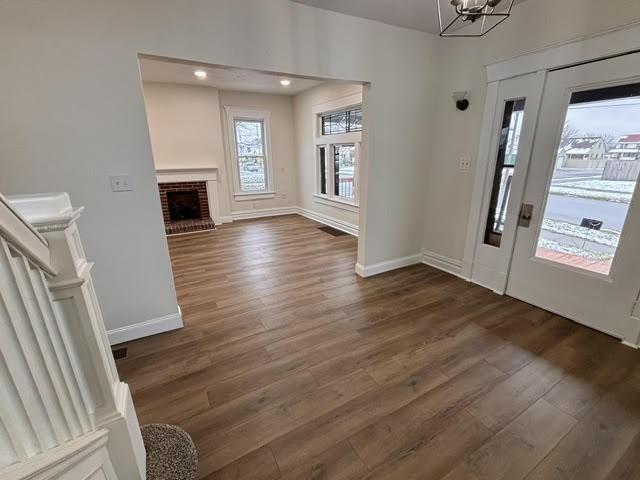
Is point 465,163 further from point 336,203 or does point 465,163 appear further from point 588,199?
point 336,203

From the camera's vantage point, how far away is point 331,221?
571 centimetres

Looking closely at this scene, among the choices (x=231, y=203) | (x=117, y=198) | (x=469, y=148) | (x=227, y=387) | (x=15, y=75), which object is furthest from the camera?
(x=231, y=203)

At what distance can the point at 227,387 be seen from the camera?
1826 mm

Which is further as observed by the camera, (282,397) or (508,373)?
(508,373)

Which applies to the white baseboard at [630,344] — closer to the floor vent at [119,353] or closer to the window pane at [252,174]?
the floor vent at [119,353]

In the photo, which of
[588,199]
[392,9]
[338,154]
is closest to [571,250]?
[588,199]

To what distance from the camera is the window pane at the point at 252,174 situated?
20.7ft

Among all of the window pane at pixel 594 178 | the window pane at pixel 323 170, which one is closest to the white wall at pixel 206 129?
the window pane at pixel 323 170

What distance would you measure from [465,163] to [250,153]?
4.63 m

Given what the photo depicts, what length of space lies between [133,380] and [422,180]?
11.1 feet

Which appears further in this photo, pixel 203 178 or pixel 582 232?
pixel 203 178

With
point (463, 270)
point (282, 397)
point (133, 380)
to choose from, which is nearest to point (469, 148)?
point (463, 270)

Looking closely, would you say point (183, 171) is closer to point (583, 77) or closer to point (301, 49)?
point (301, 49)

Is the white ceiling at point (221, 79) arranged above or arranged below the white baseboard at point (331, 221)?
above
